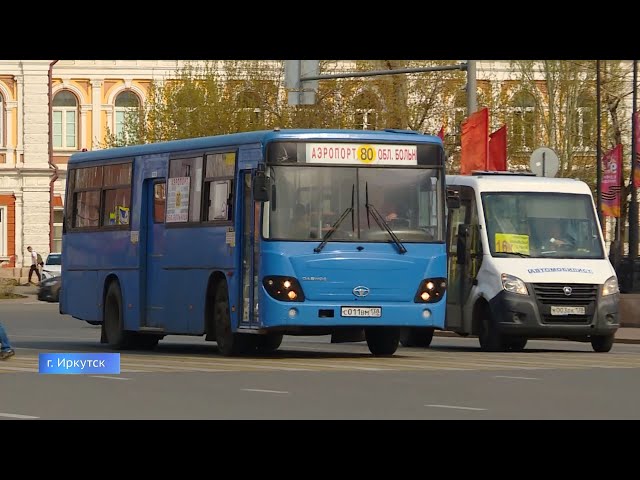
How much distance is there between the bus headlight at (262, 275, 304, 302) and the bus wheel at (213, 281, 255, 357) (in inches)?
47.7

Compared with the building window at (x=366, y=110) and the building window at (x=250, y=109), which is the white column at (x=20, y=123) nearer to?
the building window at (x=250, y=109)

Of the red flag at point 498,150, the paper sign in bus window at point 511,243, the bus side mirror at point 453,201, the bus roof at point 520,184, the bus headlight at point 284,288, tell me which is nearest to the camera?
the bus headlight at point 284,288

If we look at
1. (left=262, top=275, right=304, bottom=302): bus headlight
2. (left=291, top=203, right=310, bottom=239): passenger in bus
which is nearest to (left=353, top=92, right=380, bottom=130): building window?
(left=291, top=203, right=310, bottom=239): passenger in bus

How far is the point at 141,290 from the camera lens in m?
28.0

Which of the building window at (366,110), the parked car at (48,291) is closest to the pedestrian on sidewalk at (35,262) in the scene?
the parked car at (48,291)

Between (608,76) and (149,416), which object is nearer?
(149,416)

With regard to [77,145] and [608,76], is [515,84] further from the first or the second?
[77,145]

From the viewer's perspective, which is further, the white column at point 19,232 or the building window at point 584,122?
the white column at point 19,232

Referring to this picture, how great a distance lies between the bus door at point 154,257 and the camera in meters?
27.6

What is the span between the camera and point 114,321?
29.0 metres

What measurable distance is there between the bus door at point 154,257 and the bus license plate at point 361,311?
3840mm
